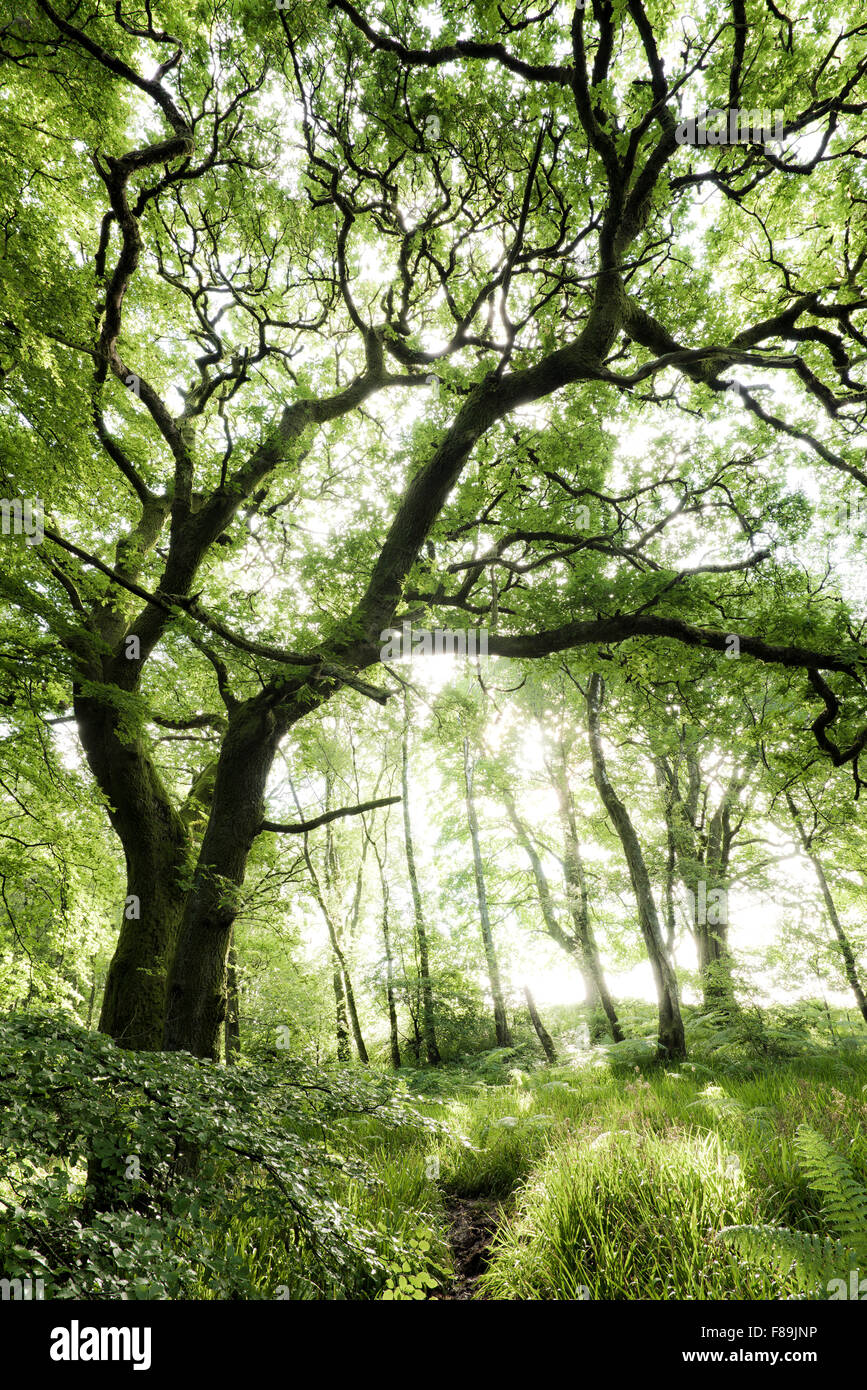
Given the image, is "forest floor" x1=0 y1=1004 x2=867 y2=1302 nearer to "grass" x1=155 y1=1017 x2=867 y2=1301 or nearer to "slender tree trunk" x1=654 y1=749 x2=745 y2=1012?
"grass" x1=155 y1=1017 x2=867 y2=1301

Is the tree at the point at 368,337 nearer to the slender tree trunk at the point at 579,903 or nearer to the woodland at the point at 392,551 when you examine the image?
the woodland at the point at 392,551

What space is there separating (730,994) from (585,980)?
24.2ft

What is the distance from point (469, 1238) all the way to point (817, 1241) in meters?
2.76

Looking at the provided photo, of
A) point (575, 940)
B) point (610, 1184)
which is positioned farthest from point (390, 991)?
point (610, 1184)

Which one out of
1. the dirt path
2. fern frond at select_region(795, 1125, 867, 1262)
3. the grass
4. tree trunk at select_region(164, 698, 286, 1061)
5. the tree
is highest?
the tree

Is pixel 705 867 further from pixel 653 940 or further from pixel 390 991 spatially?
pixel 390 991

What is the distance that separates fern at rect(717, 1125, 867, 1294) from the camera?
2.50m

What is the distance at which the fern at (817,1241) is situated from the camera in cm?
250

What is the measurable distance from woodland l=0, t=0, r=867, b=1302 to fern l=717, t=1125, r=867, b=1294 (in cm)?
2

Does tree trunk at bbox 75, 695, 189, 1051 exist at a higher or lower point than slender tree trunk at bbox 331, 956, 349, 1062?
higher

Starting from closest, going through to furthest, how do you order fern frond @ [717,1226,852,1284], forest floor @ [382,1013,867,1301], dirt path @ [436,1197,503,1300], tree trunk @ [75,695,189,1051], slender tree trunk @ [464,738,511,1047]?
fern frond @ [717,1226,852,1284] → forest floor @ [382,1013,867,1301] → dirt path @ [436,1197,503,1300] → tree trunk @ [75,695,189,1051] → slender tree trunk @ [464,738,511,1047]

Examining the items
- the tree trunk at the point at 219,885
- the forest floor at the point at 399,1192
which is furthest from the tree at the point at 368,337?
the forest floor at the point at 399,1192

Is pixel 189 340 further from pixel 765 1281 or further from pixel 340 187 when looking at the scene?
pixel 765 1281

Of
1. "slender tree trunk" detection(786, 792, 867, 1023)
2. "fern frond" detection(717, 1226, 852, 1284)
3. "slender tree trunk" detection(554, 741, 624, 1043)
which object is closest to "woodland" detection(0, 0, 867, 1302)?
"fern frond" detection(717, 1226, 852, 1284)
